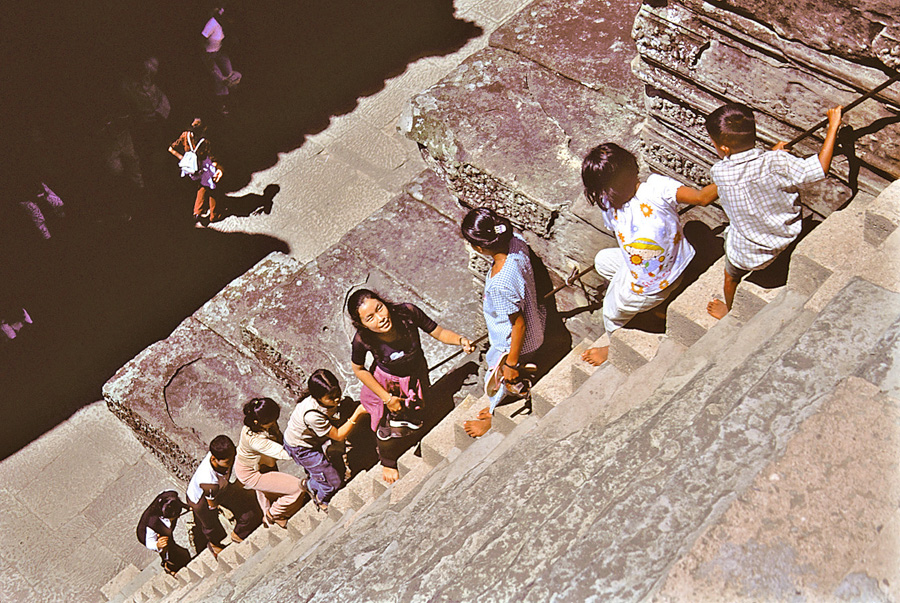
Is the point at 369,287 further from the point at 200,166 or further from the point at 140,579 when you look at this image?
the point at 200,166

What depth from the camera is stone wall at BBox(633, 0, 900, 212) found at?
2.97 meters

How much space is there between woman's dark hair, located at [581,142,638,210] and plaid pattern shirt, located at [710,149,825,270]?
0.36m

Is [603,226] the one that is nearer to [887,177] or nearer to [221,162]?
[887,177]

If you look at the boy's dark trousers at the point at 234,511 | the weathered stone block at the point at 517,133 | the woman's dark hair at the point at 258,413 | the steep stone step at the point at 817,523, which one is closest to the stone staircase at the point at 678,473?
the steep stone step at the point at 817,523

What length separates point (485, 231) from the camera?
3.85m

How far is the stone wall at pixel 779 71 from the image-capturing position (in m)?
2.97

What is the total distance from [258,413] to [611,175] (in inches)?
94.4

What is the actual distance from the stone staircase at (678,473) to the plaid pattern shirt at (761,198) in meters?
0.14

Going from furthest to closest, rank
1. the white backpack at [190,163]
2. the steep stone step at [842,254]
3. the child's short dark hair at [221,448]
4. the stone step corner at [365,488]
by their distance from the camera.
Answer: the white backpack at [190,163] → the child's short dark hair at [221,448] → the stone step corner at [365,488] → the steep stone step at [842,254]

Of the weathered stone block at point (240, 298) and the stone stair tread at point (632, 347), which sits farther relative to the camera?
the weathered stone block at point (240, 298)

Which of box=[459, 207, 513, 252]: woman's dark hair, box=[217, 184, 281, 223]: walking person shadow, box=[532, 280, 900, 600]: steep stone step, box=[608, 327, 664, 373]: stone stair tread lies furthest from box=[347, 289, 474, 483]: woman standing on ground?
box=[217, 184, 281, 223]: walking person shadow

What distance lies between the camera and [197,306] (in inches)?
283

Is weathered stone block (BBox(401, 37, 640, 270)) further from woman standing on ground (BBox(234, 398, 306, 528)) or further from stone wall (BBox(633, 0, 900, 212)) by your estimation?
woman standing on ground (BBox(234, 398, 306, 528))

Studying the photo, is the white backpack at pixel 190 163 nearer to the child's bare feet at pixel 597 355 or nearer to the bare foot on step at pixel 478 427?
the bare foot on step at pixel 478 427
